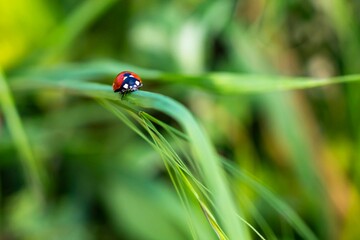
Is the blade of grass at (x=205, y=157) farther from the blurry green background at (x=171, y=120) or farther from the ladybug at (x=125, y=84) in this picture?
the blurry green background at (x=171, y=120)

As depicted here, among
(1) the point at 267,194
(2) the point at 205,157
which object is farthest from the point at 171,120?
(2) the point at 205,157

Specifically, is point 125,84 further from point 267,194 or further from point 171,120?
point 171,120

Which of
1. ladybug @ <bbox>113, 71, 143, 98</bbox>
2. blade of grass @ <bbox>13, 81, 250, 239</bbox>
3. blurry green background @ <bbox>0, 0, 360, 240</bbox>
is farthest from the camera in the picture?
blurry green background @ <bbox>0, 0, 360, 240</bbox>

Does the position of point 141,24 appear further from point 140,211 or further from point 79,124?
point 140,211

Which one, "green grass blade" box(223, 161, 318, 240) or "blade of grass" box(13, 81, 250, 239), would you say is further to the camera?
"green grass blade" box(223, 161, 318, 240)

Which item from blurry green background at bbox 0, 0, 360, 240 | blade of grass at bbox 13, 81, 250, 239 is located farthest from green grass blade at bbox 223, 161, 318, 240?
blurry green background at bbox 0, 0, 360, 240

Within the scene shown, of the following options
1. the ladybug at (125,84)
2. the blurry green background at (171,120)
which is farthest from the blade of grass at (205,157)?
the blurry green background at (171,120)

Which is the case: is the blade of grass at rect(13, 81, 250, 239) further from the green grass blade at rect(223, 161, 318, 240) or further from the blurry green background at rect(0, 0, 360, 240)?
the blurry green background at rect(0, 0, 360, 240)

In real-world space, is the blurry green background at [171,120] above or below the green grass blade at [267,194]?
above

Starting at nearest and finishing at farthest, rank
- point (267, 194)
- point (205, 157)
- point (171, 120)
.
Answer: point (205, 157)
point (267, 194)
point (171, 120)
